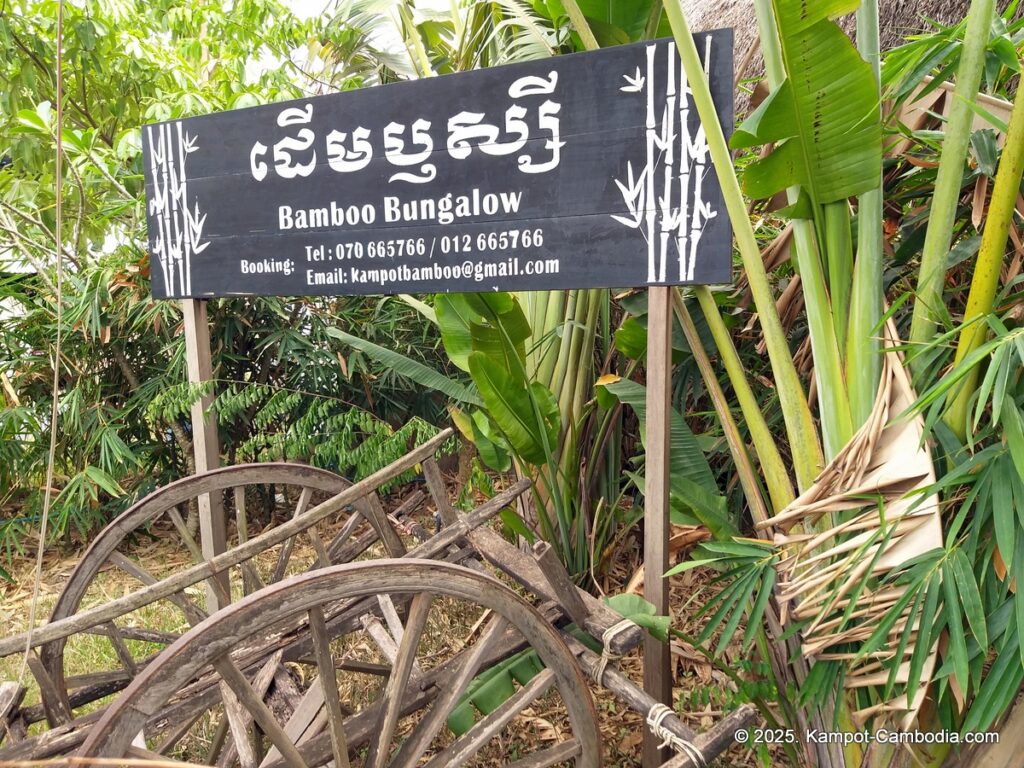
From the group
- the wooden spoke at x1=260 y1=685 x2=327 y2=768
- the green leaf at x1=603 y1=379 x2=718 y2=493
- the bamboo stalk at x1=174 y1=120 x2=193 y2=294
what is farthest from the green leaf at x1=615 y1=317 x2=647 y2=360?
the bamboo stalk at x1=174 y1=120 x2=193 y2=294

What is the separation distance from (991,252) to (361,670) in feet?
6.27

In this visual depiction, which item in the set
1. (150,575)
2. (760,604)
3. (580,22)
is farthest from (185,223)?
(760,604)

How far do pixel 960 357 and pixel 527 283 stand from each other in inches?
38.2

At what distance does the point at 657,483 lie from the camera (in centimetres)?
180

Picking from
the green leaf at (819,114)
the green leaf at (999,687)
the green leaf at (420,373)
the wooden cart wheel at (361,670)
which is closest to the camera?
the wooden cart wheel at (361,670)

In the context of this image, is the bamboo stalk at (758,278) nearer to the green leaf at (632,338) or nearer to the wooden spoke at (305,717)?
the green leaf at (632,338)

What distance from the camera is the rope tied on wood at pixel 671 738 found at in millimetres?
1356

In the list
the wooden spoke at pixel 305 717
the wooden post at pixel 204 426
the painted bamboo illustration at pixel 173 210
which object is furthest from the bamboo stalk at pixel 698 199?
the wooden post at pixel 204 426

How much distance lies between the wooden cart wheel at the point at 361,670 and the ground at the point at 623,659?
1.11ft

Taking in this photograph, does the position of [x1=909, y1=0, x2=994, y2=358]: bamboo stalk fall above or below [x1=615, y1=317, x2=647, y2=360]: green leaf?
above

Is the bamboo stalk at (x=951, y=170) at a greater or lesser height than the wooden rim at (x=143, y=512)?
greater

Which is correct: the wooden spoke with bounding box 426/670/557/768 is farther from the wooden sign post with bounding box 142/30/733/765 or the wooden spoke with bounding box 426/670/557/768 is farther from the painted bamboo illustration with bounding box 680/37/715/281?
the painted bamboo illustration with bounding box 680/37/715/281

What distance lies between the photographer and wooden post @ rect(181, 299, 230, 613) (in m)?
2.48

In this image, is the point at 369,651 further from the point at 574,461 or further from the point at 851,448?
the point at 851,448
